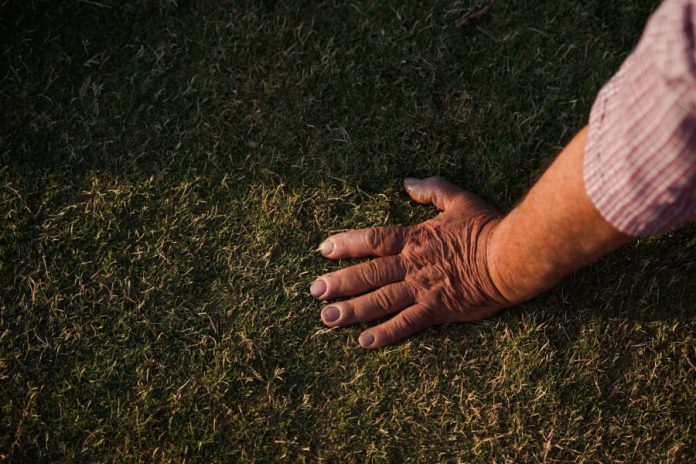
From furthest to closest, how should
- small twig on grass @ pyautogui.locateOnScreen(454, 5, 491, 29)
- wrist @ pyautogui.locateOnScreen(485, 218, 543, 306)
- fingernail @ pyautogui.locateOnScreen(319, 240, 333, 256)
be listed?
small twig on grass @ pyautogui.locateOnScreen(454, 5, 491, 29)
fingernail @ pyautogui.locateOnScreen(319, 240, 333, 256)
wrist @ pyautogui.locateOnScreen(485, 218, 543, 306)

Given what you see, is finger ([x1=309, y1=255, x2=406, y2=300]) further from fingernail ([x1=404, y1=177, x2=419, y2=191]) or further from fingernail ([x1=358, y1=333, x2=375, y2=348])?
fingernail ([x1=404, y1=177, x2=419, y2=191])

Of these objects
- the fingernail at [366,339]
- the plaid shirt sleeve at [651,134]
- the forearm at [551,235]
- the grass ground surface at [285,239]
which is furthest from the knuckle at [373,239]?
the plaid shirt sleeve at [651,134]

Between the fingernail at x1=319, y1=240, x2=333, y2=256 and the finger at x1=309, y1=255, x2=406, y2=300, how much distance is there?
118 millimetres

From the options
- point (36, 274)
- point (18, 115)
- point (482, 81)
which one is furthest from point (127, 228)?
point (482, 81)

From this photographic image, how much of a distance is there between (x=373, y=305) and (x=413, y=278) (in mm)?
222

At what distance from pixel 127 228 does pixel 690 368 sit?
275 centimetres

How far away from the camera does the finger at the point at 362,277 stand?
2.64 meters

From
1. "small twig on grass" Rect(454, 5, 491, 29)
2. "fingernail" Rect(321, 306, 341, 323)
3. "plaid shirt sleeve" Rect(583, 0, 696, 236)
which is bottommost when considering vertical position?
"fingernail" Rect(321, 306, 341, 323)

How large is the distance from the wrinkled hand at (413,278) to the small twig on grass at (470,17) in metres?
1.00

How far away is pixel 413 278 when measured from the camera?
2.65 metres

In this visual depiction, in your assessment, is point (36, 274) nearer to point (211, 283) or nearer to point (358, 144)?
point (211, 283)

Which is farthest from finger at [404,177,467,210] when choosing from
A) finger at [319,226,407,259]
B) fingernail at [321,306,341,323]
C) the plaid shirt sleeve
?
the plaid shirt sleeve

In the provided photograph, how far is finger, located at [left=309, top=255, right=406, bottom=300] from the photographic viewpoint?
264 centimetres

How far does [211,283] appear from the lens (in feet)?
8.89
